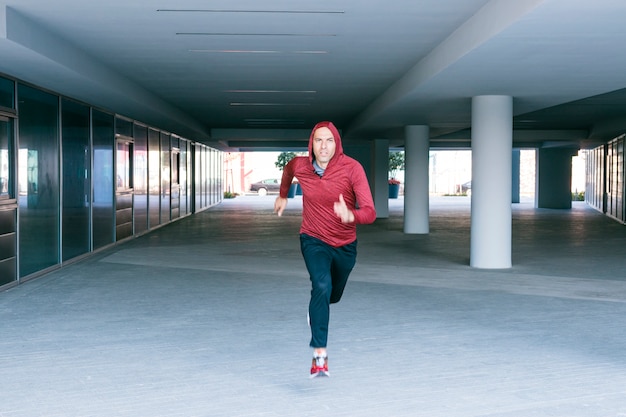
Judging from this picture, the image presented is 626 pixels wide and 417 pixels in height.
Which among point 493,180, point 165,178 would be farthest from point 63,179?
point 165,178

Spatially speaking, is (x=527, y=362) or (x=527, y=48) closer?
(x=527, y=362)

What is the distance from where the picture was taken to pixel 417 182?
18.4 m

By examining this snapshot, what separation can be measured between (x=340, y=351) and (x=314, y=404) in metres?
1.42

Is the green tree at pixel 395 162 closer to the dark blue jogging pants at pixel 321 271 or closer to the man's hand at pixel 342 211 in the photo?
the dark blue jogging pants at pixel 321 271

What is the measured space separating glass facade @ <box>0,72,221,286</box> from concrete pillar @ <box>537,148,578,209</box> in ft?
67.4

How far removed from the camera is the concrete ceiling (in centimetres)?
714

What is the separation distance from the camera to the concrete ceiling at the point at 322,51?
23.4 ft

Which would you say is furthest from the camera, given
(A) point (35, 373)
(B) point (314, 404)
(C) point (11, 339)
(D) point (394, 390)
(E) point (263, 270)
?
(E) point (263, 270)

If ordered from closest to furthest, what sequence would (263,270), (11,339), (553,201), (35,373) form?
(35,373) < (11,339) < (263,270) < (553,201)

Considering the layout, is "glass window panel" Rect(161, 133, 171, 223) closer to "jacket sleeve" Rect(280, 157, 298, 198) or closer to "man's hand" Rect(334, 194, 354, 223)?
"jacket sleeve" Rect(280, 157, 298, 198)

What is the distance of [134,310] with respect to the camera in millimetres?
7727

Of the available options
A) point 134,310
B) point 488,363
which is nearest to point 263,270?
point 134,310

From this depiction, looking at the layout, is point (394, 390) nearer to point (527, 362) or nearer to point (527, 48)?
point (527, 362)

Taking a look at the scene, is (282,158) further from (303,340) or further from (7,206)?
(303,340)
